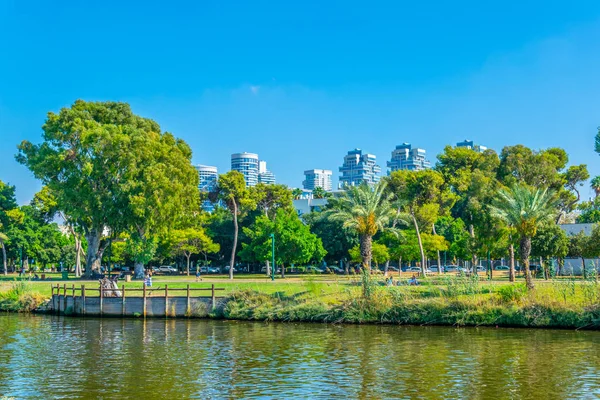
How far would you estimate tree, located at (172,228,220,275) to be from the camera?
94.0 metres

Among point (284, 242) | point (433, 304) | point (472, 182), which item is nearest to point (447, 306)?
point (433, 304)

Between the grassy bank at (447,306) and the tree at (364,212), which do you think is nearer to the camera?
the grassy bank at (447,306)

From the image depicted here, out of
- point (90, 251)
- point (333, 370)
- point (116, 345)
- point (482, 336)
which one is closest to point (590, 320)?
point (482, 336)

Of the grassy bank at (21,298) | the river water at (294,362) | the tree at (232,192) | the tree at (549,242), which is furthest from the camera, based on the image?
the tree at (232,192)

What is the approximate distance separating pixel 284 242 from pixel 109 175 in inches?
926

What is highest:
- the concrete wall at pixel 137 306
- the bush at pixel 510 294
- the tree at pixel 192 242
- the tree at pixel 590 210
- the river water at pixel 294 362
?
the tree at pixel 590 210

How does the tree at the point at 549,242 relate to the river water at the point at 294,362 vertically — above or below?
above

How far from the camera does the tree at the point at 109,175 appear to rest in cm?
7156

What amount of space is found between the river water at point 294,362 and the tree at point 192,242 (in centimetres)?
5066

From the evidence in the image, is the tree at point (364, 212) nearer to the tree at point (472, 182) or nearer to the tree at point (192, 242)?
the tree at point (472, 182)

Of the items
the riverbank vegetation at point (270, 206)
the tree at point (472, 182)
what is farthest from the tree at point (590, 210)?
the tree at point (472, 182)

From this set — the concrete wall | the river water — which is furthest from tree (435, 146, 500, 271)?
the concrete wall

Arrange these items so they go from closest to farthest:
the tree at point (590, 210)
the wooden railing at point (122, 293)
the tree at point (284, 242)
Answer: the wooden railing at point (122, 293) < the tree at point (284, 242) < the tree at point (590, 210)

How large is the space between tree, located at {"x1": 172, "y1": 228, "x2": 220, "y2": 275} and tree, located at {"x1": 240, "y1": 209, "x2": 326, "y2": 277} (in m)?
9.46
